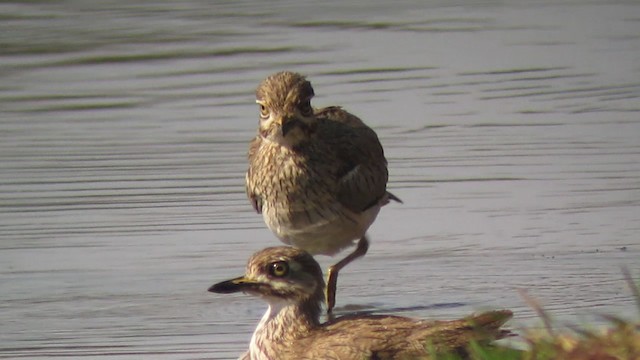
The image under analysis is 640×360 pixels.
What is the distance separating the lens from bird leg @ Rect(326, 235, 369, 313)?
39.8 feet

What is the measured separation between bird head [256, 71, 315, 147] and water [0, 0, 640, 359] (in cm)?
87

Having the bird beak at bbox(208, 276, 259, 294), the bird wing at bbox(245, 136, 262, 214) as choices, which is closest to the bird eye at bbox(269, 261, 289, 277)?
the bird beak at bbox(208, 276, 259, 294)

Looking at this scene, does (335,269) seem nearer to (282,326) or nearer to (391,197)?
(391,197)

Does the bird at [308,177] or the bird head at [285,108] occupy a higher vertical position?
the bird head at [285,108]

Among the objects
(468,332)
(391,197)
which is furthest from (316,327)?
(391,197)

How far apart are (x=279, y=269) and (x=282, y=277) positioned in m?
0.05

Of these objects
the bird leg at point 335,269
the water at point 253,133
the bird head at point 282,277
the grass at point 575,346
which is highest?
the grass at point 575,346

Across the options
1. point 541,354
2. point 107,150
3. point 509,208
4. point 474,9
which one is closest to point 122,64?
point 107,150

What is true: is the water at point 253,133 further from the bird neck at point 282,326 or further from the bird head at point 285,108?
the bird head at point 285,108

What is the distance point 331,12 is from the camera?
20.9 m

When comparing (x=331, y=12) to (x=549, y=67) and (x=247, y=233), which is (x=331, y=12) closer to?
(x=549, y=67)

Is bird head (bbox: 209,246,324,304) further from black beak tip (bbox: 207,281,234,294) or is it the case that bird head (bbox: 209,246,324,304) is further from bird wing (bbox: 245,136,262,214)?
bird wing (bbox: 245,136,262,214)

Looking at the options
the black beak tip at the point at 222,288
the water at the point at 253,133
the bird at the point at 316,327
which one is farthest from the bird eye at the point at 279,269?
the water at the point at 253,133

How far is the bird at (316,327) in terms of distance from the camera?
9219 millimetres
